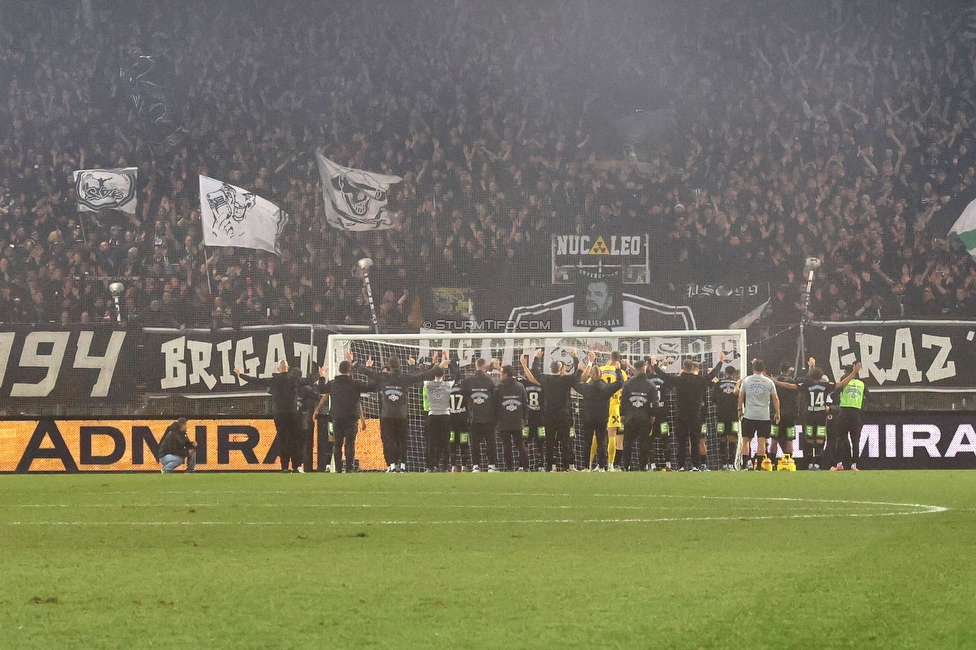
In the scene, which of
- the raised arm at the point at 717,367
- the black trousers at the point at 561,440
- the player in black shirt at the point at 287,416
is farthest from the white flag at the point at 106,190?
the raised arm at the point at 717,367

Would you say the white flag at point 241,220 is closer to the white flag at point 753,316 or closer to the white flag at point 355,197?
the white flag at point 355,197

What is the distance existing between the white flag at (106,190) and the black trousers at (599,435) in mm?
10856

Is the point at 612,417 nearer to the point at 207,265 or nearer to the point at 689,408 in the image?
the point at 689,408

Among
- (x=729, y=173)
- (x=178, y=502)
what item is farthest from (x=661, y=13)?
(x=178, y=502)

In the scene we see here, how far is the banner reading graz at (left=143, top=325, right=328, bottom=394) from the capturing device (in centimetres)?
1834

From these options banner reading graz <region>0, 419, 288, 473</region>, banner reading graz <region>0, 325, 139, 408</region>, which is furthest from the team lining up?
banner reading graz <region>0, 325, 139, 408</region>

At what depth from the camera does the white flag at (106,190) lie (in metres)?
21.7

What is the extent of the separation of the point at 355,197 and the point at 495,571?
17.4 m

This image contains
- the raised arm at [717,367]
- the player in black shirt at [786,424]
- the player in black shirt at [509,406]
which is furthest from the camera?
the raised arm at [717,367]

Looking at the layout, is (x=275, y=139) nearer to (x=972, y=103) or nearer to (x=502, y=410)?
(x=502, y=410)

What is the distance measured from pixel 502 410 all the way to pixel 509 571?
30.8 ft

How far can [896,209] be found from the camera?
70.3 feet

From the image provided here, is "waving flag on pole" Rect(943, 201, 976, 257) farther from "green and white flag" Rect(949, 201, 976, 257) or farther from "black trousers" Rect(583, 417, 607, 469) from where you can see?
"black trousers" Rect(583, 417, 607, 469)

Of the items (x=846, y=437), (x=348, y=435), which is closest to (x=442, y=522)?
(x=348, y=435)
